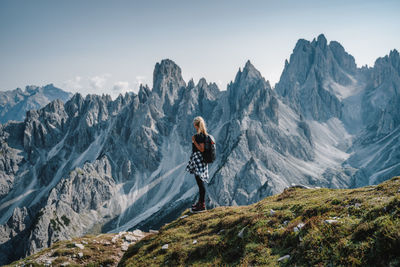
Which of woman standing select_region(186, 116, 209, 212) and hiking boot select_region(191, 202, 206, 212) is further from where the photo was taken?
hiking boot select_region(191, 202, 206, 212)

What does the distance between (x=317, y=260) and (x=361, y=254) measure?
45.3 inches

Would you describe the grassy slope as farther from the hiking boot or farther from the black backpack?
the black backpack

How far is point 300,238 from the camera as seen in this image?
7887mm

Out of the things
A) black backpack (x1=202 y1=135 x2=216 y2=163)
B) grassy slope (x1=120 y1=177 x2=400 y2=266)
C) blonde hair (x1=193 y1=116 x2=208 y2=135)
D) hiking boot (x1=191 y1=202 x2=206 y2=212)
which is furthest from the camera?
hiking boot (x1=191 y1=202 x2=206 y2=212)

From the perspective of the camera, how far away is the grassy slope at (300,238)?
237 inches

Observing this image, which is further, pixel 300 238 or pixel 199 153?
pixel 199 153

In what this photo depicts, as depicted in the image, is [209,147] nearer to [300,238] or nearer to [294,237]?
[294,237]

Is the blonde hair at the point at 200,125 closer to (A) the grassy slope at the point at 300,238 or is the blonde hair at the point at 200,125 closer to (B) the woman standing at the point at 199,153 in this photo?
(B) the woman standing at the point at 199,153

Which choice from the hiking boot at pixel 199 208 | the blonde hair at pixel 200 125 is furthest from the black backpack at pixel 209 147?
the hiking boot at pixel 199 208

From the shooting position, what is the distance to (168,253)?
11.5 m

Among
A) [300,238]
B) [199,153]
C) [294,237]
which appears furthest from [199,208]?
[300,238]

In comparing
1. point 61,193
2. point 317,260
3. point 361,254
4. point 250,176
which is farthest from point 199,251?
point 61,193

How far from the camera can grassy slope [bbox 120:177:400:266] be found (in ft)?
19.8

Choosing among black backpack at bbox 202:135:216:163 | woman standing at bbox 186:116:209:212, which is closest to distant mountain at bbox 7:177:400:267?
woman standing at bbox 186:116:209:212
